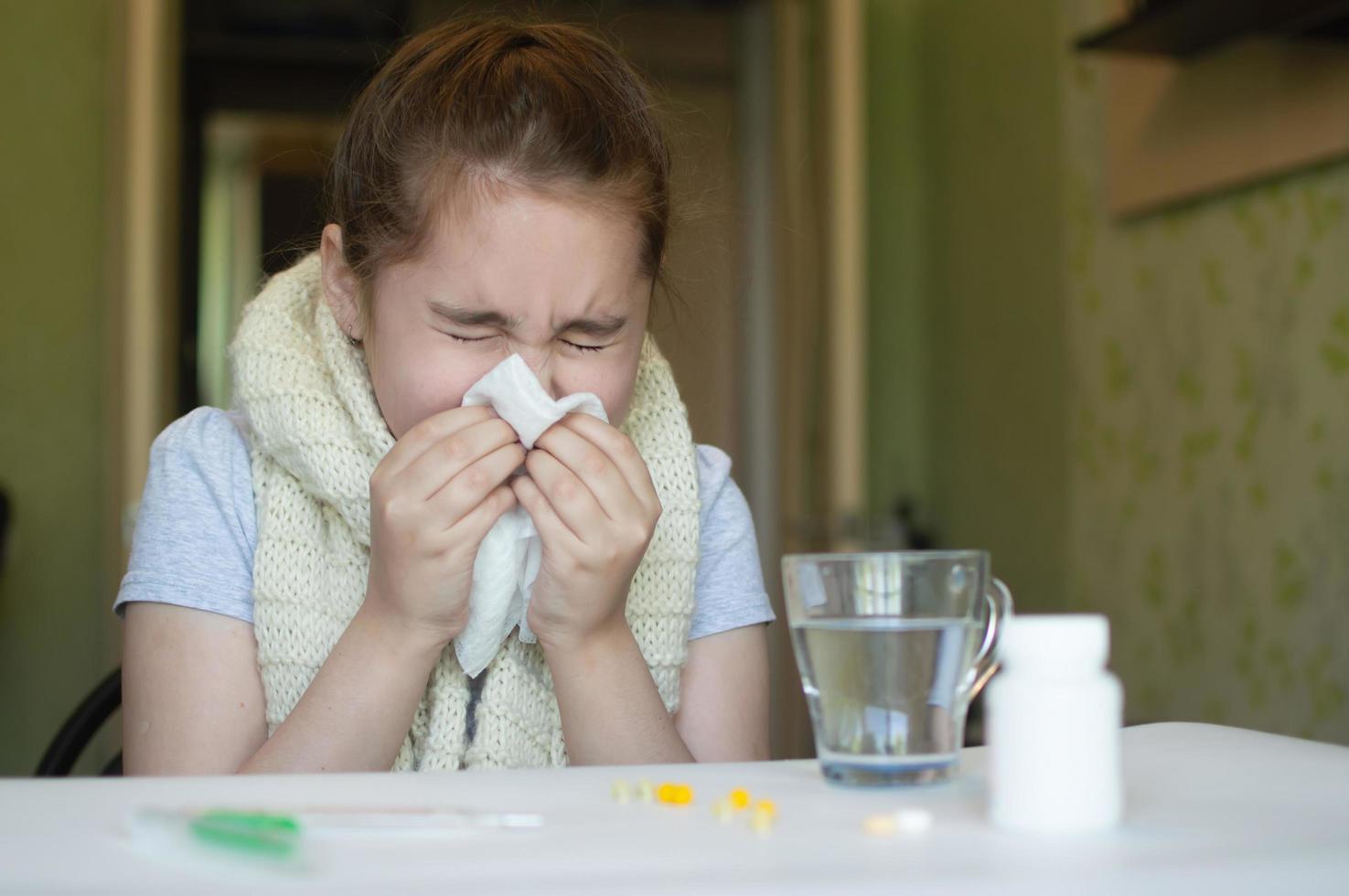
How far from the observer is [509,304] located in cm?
93

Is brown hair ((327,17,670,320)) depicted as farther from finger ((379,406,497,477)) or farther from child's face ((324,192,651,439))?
finger ((379,406,497,477))

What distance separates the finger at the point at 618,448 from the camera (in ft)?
2.98

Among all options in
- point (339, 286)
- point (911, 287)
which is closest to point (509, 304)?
point (339, 286)

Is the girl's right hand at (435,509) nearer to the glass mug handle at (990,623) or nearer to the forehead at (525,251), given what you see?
the forehead at (525,251)

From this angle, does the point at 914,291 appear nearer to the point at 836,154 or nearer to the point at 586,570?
the point at 836,154

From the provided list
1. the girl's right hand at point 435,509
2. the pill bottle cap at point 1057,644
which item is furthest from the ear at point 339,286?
the pill bottle cap at point 1057,644

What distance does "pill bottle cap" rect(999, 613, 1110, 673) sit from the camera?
51 cm

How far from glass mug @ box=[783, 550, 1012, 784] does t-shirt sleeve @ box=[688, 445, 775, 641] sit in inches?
21.2

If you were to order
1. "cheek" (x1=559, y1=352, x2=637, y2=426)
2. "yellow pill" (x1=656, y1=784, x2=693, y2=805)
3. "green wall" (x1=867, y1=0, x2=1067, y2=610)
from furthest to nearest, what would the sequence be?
"green wall" (x1=867, y1=0, x2=1067, y2=610), "cheek" (x1=559, y1=352, x2=637, y2=426), "yellow pill" (x1=656, y1=784, x2=693, y2=805)

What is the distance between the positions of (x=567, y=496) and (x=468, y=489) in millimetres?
65

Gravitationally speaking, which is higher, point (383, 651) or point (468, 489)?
point (468, 489)

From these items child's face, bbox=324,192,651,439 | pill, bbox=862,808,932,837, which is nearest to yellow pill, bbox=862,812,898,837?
pill, bbox=862,808,932,837

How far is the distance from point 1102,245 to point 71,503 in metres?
2.02

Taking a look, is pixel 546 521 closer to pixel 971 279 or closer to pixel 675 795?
pixel 675 795
